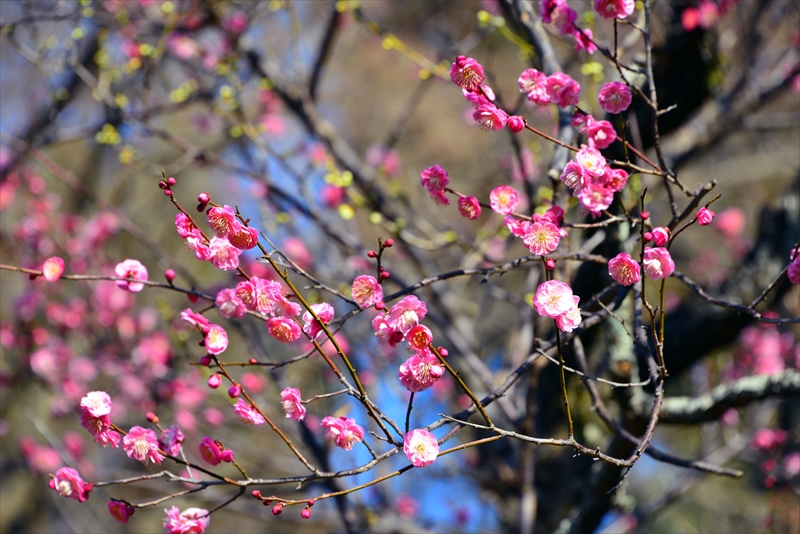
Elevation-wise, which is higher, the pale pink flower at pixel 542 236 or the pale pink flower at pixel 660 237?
the pale pink flower at pixel 660 237

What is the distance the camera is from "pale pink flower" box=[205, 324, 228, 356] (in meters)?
1.59

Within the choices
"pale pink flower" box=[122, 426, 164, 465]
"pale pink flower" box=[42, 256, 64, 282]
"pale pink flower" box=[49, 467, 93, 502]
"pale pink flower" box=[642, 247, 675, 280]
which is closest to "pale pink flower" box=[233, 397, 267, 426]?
"pale pink flower" box=[122, 426, 164, 465]

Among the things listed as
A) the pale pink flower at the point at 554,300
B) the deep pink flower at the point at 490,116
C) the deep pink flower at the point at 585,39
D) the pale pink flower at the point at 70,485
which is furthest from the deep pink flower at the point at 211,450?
the deep pink flower at the point at 585,39

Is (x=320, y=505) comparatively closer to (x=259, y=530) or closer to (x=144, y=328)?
(x=144, y=328)

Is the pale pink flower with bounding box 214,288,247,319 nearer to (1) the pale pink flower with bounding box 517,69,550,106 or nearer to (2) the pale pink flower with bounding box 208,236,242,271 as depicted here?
(2) the pale pink flower with bounding box 208,236,242,271

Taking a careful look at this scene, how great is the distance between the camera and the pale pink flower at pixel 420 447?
135 centimetres

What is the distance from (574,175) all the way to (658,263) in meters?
0.30

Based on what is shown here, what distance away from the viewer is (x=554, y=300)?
1.46 m

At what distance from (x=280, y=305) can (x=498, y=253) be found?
9.63 ft

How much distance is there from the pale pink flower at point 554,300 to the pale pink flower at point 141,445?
1017 mm

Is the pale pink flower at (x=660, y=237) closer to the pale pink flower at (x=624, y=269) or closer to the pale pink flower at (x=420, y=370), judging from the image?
the pale pink flower at (x=624, y=269)

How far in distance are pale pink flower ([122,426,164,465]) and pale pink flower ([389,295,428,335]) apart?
0.69m

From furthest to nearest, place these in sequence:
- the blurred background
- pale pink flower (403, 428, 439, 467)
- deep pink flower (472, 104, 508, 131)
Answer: the blurred background, deep pink flower (472, 104, 508, 131), pale pink flower (403, 428, 439, 467)

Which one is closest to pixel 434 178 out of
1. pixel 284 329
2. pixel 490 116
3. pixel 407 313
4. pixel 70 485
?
pixel 490 116
